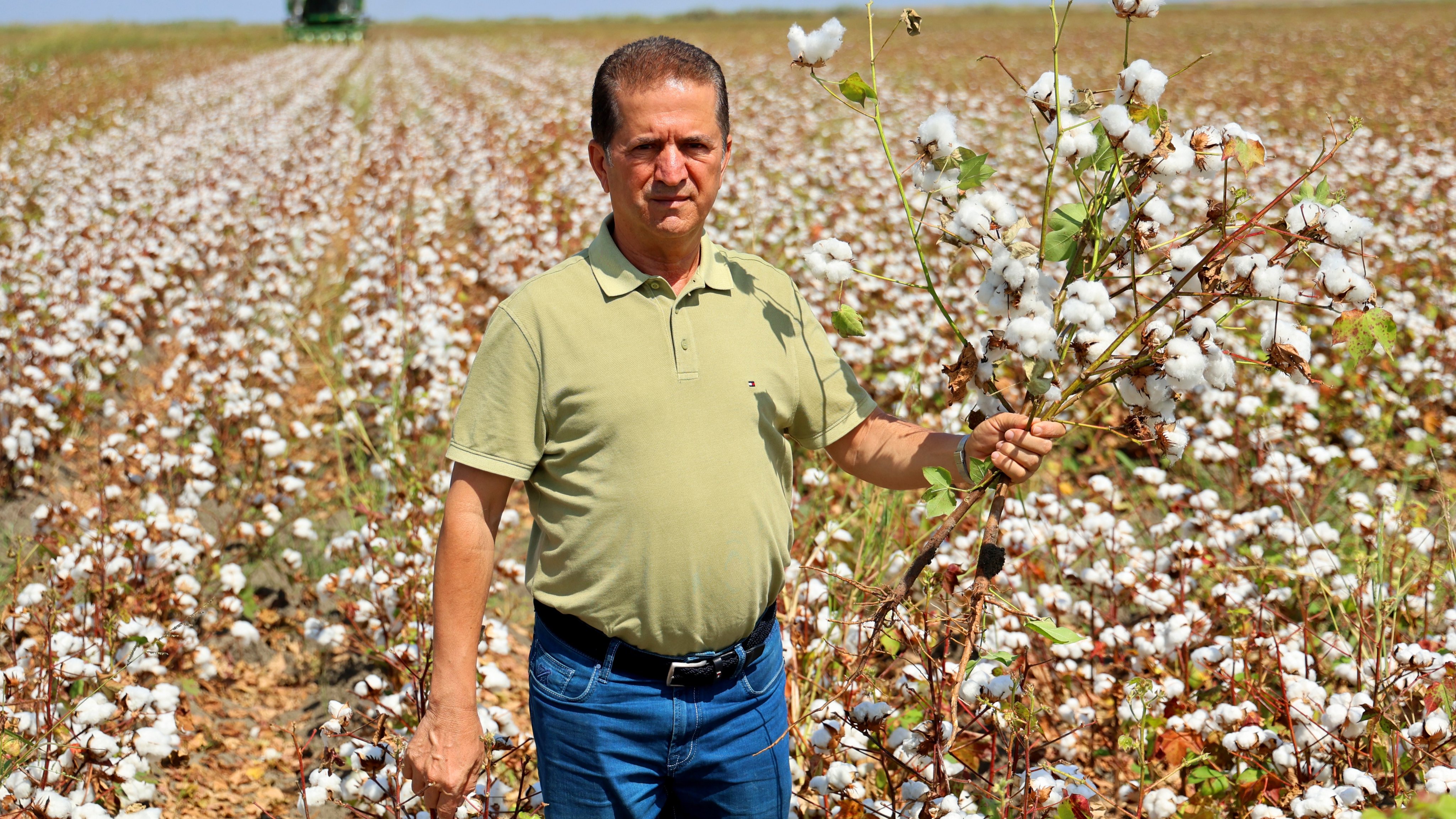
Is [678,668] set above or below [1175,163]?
below

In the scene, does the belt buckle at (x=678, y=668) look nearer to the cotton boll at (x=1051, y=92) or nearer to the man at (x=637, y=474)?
the man at (x=637, y=474)

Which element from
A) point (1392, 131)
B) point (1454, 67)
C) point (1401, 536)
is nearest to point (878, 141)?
point (1392, 131)

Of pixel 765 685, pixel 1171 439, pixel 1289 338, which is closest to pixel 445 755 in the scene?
pixel 765 685

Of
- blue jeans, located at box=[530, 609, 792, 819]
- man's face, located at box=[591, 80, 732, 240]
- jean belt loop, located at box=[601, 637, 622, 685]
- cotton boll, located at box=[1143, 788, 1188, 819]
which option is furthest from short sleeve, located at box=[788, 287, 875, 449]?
cotton boll, located at box=[1143, 788, 1188, 819]

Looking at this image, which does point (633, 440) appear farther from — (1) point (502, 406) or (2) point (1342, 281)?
(2) point (1342, 281)

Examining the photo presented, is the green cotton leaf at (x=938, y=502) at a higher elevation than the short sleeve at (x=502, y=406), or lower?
lower

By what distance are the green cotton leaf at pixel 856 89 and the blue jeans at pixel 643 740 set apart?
1067mm

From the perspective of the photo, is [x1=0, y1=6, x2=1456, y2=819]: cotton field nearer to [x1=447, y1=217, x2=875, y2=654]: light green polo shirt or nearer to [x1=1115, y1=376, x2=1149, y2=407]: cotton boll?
[x1=1115, y1=376, x2=1149, y2=407]: cotton boll

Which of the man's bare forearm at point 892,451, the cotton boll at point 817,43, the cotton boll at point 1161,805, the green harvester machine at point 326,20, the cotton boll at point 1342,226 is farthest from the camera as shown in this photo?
the green harvester machine at point 326,20

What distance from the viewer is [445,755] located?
6.08 feet

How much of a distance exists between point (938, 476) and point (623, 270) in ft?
2.21

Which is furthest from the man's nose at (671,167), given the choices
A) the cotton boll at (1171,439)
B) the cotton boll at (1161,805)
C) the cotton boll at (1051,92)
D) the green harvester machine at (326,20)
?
the green harvester machine at (326,20)

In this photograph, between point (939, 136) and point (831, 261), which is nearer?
point (939, 136)

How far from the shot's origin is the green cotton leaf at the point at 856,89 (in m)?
1.72
